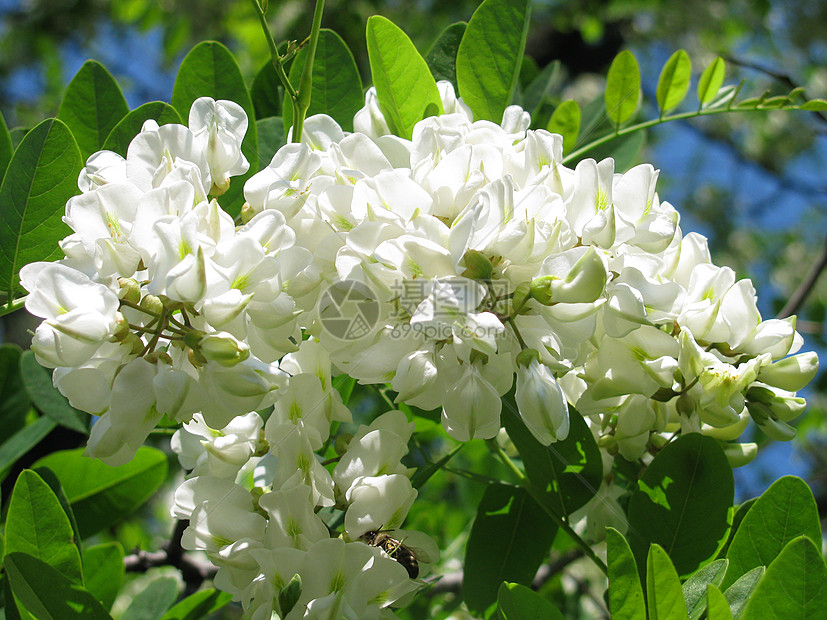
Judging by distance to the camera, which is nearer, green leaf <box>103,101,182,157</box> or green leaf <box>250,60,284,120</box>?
green leaf <box>103,101,182,157</box>

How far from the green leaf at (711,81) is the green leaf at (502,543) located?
0.80m

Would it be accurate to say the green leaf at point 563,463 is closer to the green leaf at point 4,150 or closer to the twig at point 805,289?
the green leaf at point 4,150

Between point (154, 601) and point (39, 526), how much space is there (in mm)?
465

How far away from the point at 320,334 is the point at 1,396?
3.14 feet

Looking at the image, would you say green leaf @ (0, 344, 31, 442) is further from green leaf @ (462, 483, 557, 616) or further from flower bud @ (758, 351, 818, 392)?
flower bud @ (758, 351, 818, 392)

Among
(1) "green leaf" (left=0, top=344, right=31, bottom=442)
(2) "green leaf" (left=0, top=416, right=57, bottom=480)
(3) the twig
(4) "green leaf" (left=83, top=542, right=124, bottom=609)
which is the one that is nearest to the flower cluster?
(4) "green leaf" (left=83, top=542, right=124, bottom=609)

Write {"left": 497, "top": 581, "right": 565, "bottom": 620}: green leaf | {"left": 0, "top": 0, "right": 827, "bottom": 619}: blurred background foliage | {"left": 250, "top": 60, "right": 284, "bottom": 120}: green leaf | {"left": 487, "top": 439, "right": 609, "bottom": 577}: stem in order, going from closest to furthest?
{"left": 497, "top": 581, "right": 565, "bottom": 620}: green leaf, {"left": 487, "top": 439, "right": 609, "bottom": 577}: stem, {"left": 250, "top": 60, "right": 284, "bottom": 120}: green leaf, {"left": 0, "top": 0, "right": 827, "bottom": 619}: blurred background foliage

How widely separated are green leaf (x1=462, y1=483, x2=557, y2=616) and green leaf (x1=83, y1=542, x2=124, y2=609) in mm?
570

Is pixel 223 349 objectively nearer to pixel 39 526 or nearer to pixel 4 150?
pixel 39 526

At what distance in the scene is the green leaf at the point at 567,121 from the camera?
1.25 m

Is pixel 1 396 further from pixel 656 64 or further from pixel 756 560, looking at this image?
pixel 656 64

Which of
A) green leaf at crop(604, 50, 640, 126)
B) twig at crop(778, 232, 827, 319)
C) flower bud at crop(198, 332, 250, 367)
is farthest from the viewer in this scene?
twig at crop(778, 232, 827, 319)

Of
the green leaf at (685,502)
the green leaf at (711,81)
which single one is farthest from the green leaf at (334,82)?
the green leaf at (685,502)

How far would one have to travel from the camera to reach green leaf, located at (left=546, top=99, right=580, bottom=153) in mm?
1248
